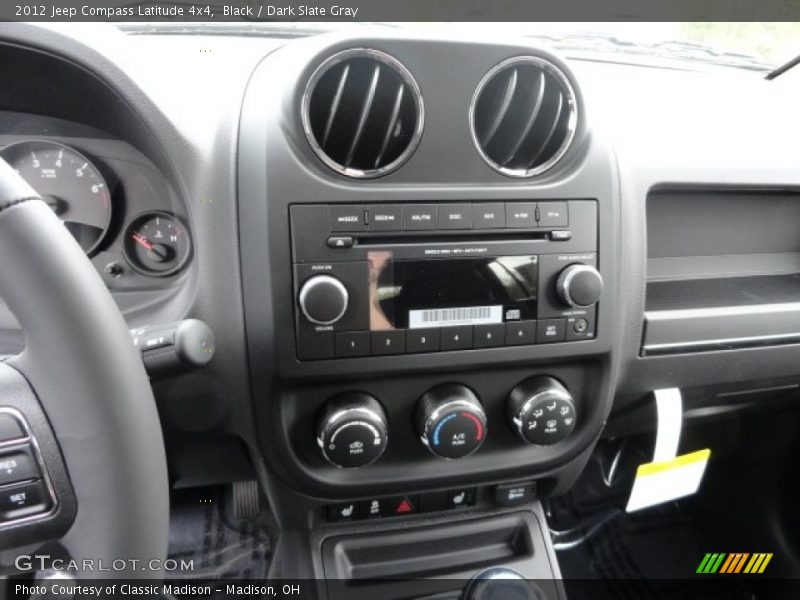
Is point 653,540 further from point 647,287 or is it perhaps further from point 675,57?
point 675,57

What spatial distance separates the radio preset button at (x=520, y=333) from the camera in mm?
987

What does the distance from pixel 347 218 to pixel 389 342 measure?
0.65 feet

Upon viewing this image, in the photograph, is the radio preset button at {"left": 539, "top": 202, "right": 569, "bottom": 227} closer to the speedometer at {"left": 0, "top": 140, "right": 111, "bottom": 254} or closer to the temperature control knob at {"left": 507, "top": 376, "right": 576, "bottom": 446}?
the temperature control knob at {"left": 507, "top": 376, "right": 576, "bottom": 446}

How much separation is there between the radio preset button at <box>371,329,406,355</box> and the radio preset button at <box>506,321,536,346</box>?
0.57ft

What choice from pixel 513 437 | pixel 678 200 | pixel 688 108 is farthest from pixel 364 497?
pixel 688 108

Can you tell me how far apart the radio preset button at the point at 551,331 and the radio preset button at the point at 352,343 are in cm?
29

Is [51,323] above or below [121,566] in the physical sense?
above

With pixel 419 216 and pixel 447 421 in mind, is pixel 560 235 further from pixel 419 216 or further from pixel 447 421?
pixel 447 421

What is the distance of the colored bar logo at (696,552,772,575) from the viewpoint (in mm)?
1658

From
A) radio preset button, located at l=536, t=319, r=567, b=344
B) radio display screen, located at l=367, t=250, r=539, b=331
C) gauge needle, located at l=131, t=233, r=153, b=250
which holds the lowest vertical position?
radio preset button, located at l=536, t=319, r=567, b=344

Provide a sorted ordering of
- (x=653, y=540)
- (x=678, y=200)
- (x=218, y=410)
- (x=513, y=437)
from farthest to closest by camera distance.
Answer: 1. (x=653, y=540)
2. (x=678, y=200)
3. (x=513, y=437)
4. (x=218, y=410)

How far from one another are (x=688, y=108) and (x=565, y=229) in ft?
1.67

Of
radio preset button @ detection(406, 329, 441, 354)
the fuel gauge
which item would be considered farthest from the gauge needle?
radio preset button @ detection(406, 329, 441, 354)
